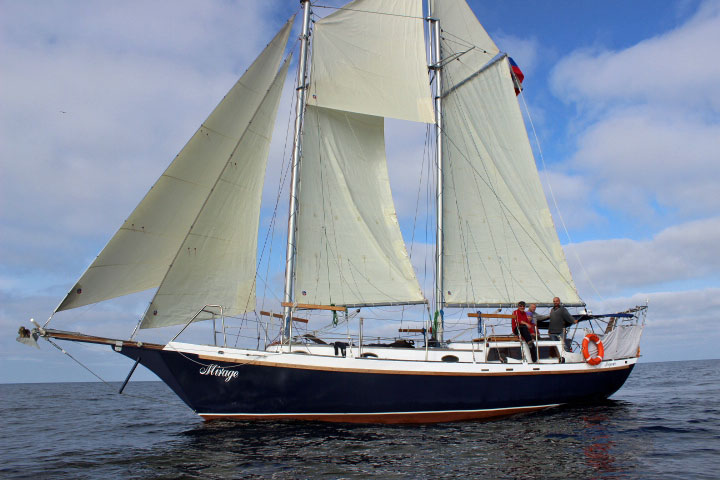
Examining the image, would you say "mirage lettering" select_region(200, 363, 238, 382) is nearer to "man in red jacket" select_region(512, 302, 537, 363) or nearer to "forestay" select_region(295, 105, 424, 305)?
"forestay" select_region(295, 105, 424, 305)

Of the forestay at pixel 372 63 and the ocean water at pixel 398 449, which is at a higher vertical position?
the forestay at pixel 372 63

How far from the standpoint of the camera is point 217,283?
50.3 ft

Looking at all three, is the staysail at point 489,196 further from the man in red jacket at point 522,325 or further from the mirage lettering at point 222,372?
the mirage lettering at point 222,372

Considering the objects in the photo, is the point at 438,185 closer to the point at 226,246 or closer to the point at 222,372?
the point at 226,246

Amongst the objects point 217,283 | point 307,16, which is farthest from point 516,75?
point 217,283

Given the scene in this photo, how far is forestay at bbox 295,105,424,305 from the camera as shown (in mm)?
18359

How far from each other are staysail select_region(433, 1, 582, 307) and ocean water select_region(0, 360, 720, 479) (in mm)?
5552

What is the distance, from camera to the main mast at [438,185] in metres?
20.1

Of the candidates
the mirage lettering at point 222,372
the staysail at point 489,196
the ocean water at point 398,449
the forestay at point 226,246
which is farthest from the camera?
the staysail at point 489,196

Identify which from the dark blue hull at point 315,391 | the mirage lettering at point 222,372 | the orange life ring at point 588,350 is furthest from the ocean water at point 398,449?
the orange life ring at point 588,350

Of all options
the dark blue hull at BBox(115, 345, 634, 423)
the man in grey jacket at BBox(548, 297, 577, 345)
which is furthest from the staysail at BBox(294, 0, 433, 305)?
the man in grey jacket at BBox(548, 297, 577, 345)

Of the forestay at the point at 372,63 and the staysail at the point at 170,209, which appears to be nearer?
the staysail at the point at 170,209

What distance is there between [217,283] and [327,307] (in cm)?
386

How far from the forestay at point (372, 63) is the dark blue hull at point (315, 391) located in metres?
11.2
